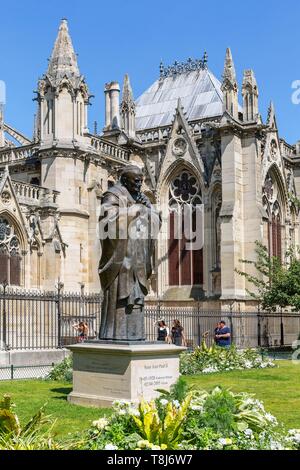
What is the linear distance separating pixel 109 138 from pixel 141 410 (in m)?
30.1

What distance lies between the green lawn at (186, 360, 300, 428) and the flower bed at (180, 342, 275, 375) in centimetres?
44

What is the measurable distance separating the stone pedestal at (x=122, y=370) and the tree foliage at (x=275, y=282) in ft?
53.6

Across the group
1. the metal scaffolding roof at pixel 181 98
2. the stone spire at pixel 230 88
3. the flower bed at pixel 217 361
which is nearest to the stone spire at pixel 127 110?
the metal scaffolding roof at pixel 181 98

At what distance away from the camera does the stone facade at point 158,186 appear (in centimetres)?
2852

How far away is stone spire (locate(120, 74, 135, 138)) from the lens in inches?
1410

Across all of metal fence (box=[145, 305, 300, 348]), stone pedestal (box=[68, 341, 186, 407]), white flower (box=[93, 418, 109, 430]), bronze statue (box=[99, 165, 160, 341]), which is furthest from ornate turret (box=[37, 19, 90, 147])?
white flower (box=[93, 418, 109, 430])

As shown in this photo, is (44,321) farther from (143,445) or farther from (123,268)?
(143,445)

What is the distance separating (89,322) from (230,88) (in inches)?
490

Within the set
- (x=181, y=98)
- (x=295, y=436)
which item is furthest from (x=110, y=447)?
(x=181, y=98)

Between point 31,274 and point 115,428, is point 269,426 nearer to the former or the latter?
point 115,428

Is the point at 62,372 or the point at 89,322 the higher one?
the point at 89,322

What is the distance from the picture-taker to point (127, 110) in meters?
35.8

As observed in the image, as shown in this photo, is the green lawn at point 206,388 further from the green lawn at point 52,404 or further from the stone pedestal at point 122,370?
the stone pedestal at point 122,370

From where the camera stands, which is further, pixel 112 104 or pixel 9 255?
pixel 112 104
